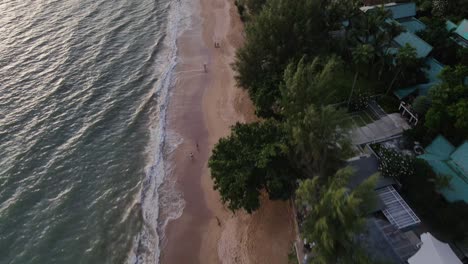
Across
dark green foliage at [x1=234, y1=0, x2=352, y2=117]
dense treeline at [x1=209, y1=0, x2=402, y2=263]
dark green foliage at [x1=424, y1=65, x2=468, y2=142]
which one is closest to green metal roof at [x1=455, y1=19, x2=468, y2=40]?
dense treeline at [x1=209, y1=0, x2=402, y2=263]

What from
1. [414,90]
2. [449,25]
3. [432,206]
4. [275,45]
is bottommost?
[432,206]

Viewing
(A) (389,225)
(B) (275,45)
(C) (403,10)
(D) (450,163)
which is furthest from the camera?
(C) (403,10)

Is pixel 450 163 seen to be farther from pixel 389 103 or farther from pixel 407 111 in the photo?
pixel 389 103

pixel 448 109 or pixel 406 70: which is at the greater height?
pixel 406 70

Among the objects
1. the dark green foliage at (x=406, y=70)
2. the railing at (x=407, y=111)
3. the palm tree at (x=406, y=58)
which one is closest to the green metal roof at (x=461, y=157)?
the railing at (x=407, y=111)

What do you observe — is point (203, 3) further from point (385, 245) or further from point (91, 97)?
point (385, 245)

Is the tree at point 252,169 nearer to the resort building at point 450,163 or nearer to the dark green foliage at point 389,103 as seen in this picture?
the resort building at point 450,163

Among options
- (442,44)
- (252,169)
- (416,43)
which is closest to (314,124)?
(252,169)

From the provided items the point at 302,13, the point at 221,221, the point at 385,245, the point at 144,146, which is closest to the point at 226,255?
the point at 221,221
